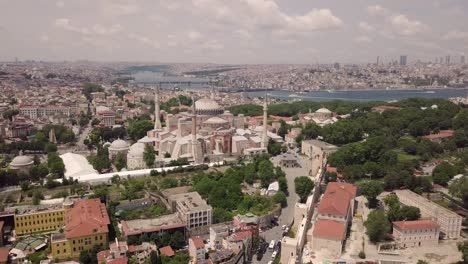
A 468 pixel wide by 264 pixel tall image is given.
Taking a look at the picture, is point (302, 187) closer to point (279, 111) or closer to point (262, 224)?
point (262, 224)

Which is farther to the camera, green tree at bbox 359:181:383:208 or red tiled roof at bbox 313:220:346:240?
green tree at bbox 359:181:383:208

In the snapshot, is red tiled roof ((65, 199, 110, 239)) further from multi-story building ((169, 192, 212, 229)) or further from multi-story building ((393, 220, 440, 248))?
multi-story building ((393, 220, 440, 248))

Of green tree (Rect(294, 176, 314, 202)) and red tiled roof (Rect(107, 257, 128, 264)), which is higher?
green tree (Rect(294, 176, 314, 202))

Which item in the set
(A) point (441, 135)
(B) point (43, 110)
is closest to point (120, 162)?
(B) point (43, 110)

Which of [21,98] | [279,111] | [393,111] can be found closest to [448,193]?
[393,111]

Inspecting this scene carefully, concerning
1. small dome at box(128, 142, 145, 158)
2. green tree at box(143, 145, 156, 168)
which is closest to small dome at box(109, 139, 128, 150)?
small dome at box(128, 142, 145, 158)
